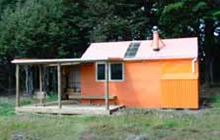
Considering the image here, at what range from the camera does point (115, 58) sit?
21422 millimetres

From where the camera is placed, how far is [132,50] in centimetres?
2277

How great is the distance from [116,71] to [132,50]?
131cm

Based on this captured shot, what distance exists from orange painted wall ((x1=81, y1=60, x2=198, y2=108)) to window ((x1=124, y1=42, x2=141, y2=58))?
0.40m

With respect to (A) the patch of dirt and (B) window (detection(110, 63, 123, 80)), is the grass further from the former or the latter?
(B) window (detection(110, 63, 123, 80))

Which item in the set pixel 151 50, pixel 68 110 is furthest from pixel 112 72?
pixel 68 110

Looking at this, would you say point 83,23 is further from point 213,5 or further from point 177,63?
point 177,63

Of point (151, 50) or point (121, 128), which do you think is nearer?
point (121, 128)

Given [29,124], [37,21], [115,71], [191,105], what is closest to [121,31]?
[37,21]

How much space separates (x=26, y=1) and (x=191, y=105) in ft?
54.0

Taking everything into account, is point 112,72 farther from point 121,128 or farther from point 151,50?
point 121,128

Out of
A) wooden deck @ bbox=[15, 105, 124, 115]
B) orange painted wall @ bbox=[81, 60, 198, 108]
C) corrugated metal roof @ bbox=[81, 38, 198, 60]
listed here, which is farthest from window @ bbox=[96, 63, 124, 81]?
wooden deck @ bbox=[15, 105, 124, 115]

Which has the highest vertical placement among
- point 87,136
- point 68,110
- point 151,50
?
point 151,50

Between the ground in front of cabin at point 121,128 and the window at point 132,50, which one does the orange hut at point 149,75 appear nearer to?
the window at point 132,50

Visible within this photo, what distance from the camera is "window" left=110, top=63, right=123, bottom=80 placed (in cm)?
2220
